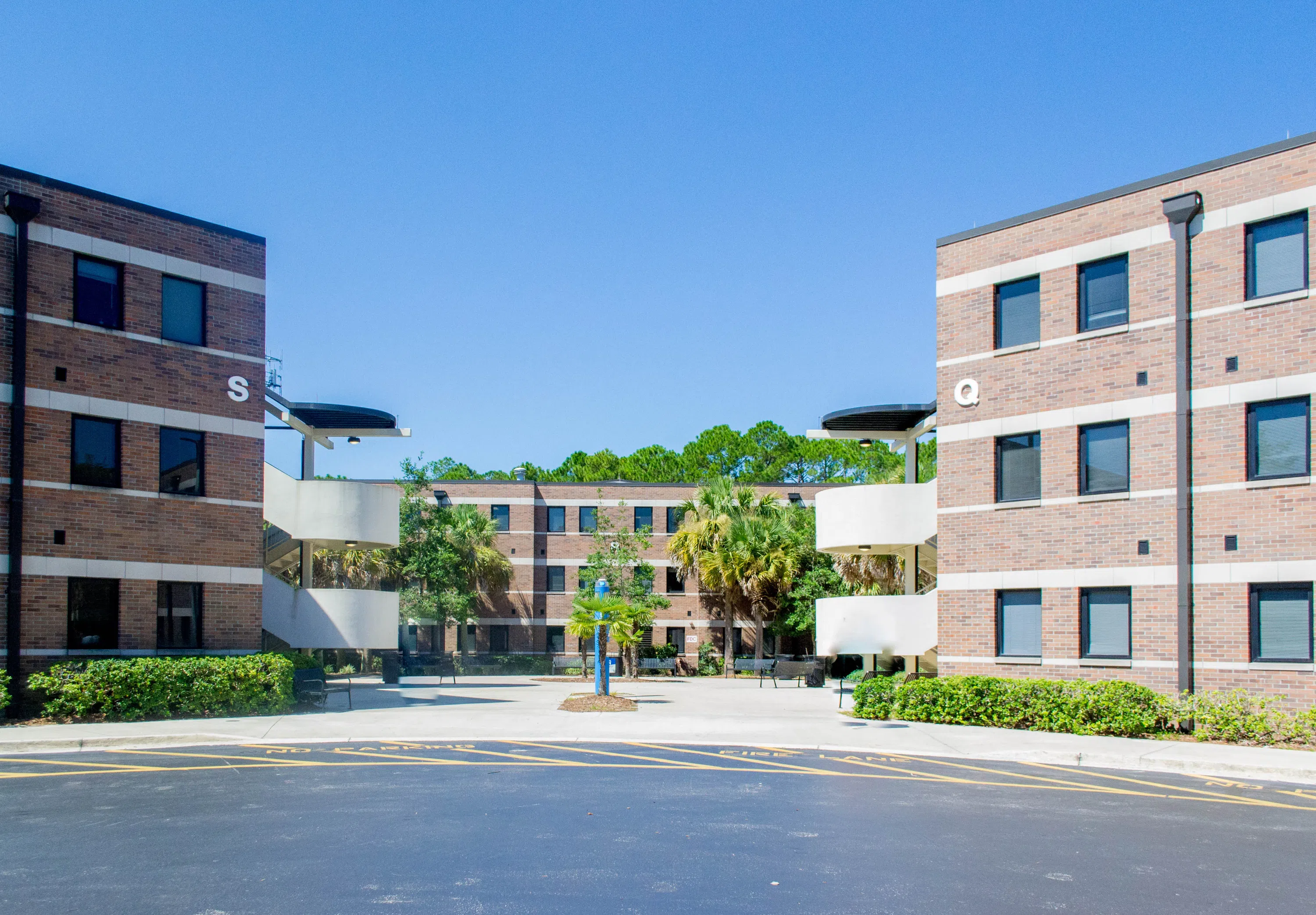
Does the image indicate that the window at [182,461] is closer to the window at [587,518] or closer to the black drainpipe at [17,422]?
the black drainpipe at [17,422]

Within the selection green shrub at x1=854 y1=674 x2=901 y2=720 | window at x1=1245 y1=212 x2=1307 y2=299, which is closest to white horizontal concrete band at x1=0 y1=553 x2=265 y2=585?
green shrub at x1=854 y1=674 x2=901 y2=720

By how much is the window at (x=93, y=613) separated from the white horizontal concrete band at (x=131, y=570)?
0.20 m

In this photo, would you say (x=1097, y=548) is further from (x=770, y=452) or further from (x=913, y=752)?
(x=770, y=452)

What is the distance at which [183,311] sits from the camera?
24.5m

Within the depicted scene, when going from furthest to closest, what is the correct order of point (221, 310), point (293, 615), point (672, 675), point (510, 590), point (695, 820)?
1. point (510, 590)
2. point (672, 675)
3. point (293, 615)
4. point (221, 310)
5. point (695, 820)

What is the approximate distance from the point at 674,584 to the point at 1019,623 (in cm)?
3209

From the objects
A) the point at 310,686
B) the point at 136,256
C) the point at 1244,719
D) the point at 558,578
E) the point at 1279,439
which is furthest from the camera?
the point at 558,578

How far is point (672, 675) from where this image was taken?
48812mm

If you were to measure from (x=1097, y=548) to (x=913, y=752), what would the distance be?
675 centimetres

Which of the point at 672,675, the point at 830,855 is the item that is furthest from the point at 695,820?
the point at 672,675

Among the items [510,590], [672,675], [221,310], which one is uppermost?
[221,310]

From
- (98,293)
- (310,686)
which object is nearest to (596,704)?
(310,686)

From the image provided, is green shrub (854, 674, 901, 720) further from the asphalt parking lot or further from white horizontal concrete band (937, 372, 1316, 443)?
the asphalt parking lot

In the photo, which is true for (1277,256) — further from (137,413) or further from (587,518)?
(587,518)
